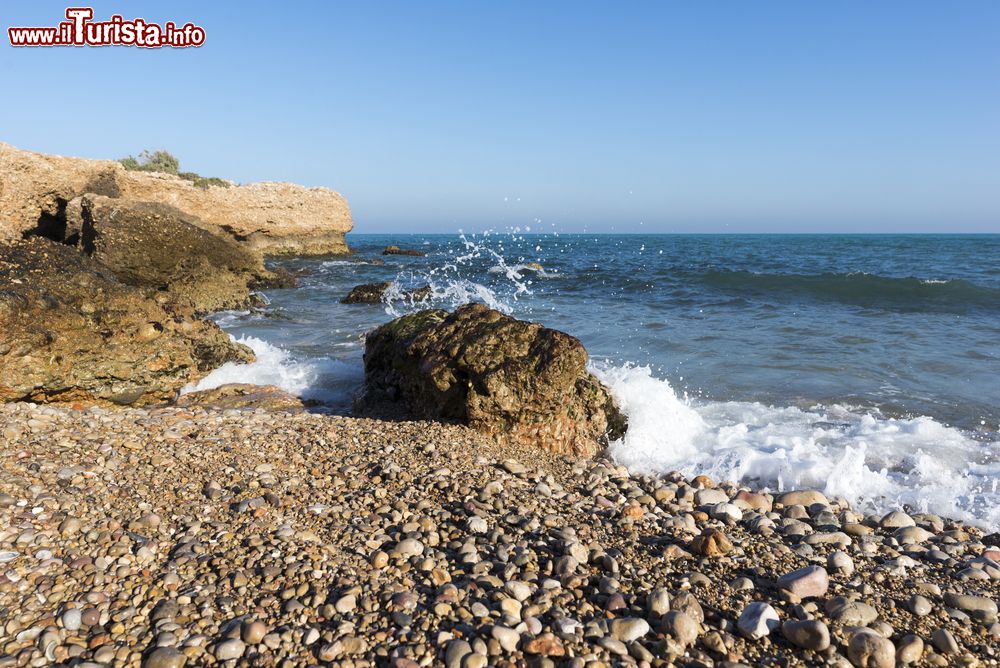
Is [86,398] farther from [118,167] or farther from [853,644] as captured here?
[118,167]

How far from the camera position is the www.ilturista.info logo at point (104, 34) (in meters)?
9.33

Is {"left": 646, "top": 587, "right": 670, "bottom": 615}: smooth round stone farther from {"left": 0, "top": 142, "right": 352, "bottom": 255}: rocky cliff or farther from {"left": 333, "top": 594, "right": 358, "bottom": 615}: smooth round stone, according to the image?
{"left": 0, "top": 142, "right": 352, "bottom": 255}: rocky cliff

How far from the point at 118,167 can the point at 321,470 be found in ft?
65.8

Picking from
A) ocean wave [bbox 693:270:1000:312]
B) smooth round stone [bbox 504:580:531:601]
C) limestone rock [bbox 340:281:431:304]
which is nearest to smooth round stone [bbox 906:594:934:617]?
smooth round stone [bbox 504:580:531:601]

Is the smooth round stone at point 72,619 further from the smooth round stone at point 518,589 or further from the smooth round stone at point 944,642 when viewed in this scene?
the smooth round stone at point 944,642

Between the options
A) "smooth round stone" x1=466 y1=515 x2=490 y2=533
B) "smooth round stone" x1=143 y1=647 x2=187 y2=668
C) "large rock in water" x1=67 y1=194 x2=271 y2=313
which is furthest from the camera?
"large rock in water" x1=67 y1=194 x2=271 y2=313

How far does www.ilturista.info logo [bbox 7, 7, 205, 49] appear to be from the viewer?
9328 millimetres

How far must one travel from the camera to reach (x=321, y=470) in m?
4.09

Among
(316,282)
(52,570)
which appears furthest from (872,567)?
(316,282)

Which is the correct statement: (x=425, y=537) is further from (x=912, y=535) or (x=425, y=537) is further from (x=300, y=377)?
(x=300, y=377)

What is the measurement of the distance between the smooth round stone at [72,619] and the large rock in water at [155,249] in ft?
40.6

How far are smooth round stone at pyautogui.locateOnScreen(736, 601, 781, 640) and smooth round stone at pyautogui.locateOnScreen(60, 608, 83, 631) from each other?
280 centimetres

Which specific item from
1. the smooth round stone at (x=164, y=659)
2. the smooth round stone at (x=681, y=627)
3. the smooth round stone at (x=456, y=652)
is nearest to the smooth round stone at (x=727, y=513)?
the smooth round stone at (x=681, y=627)

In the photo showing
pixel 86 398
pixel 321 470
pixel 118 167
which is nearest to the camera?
pixel 321 470
